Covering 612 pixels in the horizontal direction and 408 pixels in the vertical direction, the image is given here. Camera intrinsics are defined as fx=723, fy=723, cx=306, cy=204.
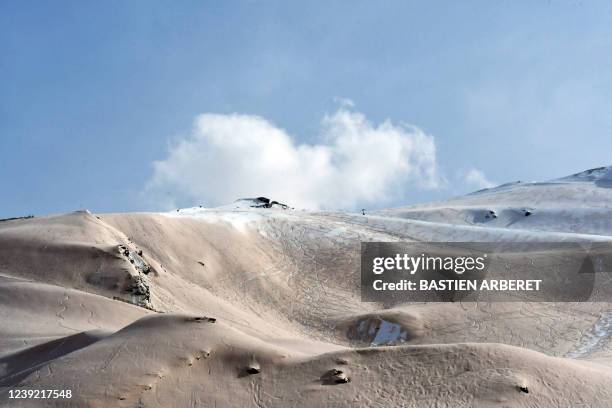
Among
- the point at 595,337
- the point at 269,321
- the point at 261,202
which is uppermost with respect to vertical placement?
the point at 261,202

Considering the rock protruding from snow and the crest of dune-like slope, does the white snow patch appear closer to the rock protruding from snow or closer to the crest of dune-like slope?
the crest of dune-like slope

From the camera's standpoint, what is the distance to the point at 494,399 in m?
10.2

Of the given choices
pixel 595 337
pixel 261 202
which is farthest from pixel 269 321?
pixel 261 202

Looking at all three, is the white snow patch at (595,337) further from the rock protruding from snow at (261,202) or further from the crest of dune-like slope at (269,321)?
the rock protruding from snow at (261,202)

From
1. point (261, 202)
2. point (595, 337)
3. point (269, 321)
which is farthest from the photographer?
point (261, 202)

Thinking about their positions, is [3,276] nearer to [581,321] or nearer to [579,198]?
[581,321]

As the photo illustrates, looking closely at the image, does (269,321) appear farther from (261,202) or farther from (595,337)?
(261,202)

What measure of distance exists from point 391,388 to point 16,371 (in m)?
5.92

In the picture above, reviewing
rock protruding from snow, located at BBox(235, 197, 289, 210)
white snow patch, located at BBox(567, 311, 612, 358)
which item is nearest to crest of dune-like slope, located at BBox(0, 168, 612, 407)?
white snow patch, located at BBox(567, 311, 612, 358)

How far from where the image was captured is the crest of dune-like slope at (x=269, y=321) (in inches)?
418

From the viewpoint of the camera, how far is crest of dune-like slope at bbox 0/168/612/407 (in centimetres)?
1062

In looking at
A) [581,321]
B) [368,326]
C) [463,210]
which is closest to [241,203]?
[463,210]

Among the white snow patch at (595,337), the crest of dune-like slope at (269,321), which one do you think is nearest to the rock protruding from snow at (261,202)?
the crest of dune-like slope at (269,321)

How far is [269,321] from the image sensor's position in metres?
22.6
